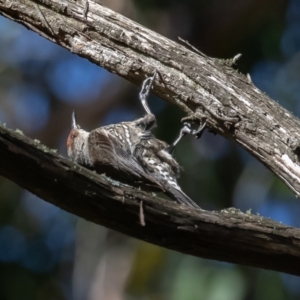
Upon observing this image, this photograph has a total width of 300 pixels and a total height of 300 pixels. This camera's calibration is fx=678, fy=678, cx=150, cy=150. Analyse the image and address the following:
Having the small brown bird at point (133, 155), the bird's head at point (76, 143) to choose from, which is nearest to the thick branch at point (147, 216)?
the small brown bird at point (133, 155)

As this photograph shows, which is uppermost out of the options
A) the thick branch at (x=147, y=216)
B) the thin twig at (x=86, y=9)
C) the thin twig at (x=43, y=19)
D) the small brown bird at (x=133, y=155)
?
the thin twig at (x=86, y=9)

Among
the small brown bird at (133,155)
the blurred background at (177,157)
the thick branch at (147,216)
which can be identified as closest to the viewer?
the thick branch at (147,216)

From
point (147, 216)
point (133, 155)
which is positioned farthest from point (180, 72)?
point (147, 216)

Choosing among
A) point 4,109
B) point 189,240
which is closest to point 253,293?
point 4,109

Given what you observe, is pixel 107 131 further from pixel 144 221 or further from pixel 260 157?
pixel 144 221

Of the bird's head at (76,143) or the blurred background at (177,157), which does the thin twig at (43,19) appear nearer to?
the bird's head at (76,143)

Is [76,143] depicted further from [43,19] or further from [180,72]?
[180,72]
